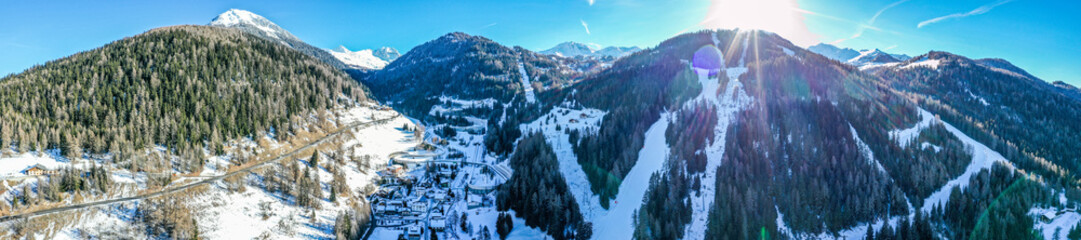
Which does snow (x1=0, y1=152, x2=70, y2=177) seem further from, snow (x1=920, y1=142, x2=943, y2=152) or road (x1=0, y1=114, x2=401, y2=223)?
snow (x1=920, y1=142, x2=943, y2=152)

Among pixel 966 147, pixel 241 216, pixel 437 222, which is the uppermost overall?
pixel 966 147

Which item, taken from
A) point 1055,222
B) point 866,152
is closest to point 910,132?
point 866,152

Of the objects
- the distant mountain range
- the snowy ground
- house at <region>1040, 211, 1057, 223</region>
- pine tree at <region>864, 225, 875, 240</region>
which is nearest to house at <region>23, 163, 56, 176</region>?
the distant mountain range

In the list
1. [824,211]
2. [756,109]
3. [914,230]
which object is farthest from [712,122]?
[914,230]

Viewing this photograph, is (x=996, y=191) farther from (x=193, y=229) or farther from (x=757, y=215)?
(x=193, y=229)

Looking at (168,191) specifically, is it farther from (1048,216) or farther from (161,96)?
(1048,216)

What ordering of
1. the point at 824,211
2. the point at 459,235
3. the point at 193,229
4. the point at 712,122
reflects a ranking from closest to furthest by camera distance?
1. the point at 193,229
2. the point at 459,235
3. the point at 824,211
4. the point at 712,122
